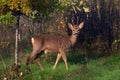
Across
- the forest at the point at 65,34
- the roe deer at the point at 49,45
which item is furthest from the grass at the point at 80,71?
the roe deer at the point at 49,45

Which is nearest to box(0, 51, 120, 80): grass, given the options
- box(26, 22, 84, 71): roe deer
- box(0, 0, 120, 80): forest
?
box(0, 0, 120, 80): forest

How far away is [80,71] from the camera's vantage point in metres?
13.3

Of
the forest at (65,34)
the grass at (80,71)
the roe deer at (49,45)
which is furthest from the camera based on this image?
the roe deer at (49,45)

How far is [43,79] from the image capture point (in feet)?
42.1

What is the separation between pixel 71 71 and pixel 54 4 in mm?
2126

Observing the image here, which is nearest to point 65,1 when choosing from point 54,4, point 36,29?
point 54,4

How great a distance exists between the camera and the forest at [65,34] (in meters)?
13.1

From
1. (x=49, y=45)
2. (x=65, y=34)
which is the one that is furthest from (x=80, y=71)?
(x=65, y=34)

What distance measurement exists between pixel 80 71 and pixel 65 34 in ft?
17.1

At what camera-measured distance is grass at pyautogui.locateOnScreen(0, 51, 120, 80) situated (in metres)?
12.9

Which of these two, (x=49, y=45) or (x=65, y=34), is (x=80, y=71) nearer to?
(x=49, y=45)

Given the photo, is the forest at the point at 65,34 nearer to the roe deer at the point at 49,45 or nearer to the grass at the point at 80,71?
the grass at the point at 80,71

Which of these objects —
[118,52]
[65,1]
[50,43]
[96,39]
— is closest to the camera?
[65,1]

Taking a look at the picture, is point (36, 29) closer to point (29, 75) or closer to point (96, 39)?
point (96, 39)
